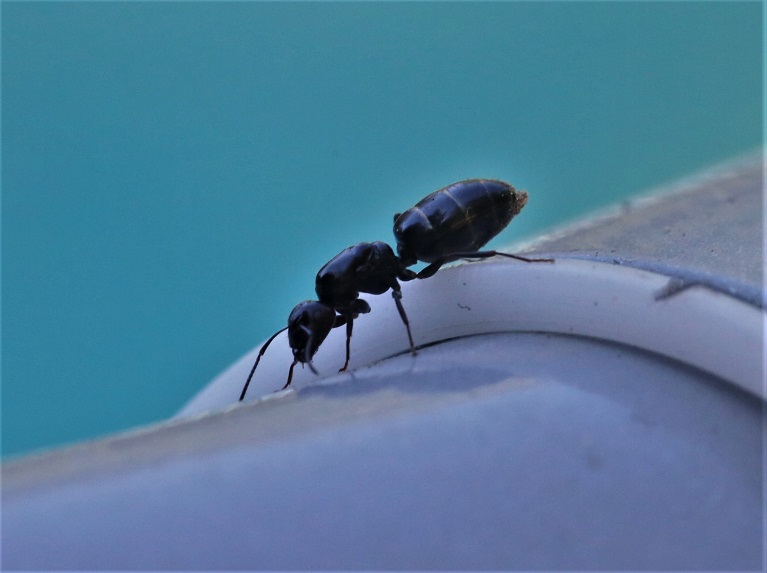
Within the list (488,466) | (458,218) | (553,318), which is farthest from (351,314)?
(488,466)

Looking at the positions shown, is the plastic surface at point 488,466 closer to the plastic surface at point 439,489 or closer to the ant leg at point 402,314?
the plastic surface at point 439,489

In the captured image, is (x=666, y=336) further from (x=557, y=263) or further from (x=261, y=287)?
(x=261, y=287)

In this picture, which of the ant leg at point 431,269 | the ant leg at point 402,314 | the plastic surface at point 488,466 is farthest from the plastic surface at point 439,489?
the ant leg at point 431,269

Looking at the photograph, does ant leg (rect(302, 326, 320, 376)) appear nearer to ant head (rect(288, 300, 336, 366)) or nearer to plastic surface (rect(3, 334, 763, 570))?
ant head (rect(288, 300, 336, 366))

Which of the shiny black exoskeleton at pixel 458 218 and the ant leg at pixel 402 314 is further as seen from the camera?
the shiny black exoskeleton at pixel 458 218

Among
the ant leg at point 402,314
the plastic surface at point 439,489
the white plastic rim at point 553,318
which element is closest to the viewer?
the plastic surface at point 439,489

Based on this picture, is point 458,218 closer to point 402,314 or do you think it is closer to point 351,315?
point 351,315

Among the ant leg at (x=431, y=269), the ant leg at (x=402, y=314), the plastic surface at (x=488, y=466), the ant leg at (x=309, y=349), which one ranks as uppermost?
the plastic surface at (x=488, y=466)

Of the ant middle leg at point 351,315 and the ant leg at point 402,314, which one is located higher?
the ant leg at point 402,314
